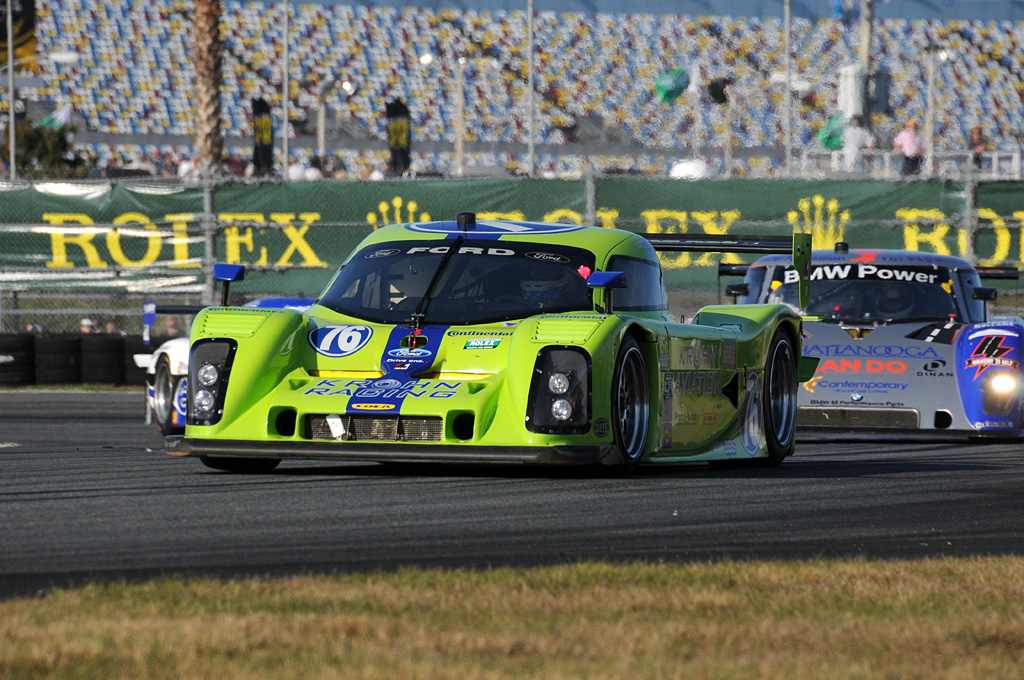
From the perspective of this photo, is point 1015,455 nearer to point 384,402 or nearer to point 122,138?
point 384,402

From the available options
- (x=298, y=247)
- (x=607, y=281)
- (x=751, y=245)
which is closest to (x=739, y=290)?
(x=751, y=245)

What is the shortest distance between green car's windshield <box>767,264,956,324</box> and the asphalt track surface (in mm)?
2933

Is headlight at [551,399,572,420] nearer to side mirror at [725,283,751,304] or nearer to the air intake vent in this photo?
the air intake vent

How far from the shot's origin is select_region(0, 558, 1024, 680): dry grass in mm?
3117

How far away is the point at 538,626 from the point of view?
3566 mm

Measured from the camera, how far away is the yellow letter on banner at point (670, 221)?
16.3 metres

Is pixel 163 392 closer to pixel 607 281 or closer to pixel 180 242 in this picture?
pixel 607 281

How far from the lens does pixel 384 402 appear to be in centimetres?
673

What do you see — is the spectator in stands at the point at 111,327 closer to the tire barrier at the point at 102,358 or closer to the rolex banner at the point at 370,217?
the rolex banner at the point at 370,217

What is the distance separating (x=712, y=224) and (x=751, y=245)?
7.77 meters

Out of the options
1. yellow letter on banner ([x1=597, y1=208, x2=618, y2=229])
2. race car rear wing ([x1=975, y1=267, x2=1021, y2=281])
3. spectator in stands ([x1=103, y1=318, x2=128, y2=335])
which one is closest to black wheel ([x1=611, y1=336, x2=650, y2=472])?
race car rear wing ([x1=975, y1=267, x2=1021, y2=281])

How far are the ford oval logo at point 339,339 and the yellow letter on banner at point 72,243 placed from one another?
10450mm

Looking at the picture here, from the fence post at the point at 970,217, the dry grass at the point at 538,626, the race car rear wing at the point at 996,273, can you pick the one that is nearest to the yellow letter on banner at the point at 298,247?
the fence post at the point at 970,217

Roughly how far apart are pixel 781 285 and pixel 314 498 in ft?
21.2
